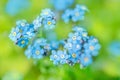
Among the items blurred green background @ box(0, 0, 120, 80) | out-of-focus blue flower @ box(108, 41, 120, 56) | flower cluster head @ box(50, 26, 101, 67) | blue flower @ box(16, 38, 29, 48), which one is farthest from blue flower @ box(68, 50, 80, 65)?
out-of-focus blue flower @ box(108, 41, 120, 56)

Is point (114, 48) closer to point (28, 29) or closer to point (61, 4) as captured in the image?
point (61, 4)

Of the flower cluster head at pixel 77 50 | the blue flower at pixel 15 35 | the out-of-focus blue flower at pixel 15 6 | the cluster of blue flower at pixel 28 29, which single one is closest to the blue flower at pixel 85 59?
the flower cluster head at pixel 77 50

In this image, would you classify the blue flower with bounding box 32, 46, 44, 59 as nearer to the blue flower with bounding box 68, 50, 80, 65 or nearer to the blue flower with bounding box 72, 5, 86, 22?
the blue flower with bounding box 68, 50, 80, 65

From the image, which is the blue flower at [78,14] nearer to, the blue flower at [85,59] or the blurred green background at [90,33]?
the blue flower at [85,59]

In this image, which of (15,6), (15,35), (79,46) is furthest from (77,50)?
(15,6)

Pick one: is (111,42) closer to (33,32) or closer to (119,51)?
(119,51)
